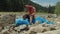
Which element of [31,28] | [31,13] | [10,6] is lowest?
[10,6]

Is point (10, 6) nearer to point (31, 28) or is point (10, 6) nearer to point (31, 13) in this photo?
point (31, 13)

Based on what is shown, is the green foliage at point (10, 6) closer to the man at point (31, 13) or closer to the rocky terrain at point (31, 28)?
the rocky terrain at point (31, 28)

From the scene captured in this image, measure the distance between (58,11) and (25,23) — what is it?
8521 mm

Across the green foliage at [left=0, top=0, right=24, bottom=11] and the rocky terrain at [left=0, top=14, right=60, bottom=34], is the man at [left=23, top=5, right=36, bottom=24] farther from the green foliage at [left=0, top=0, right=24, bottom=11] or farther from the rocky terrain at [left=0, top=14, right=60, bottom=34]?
the green foliage at [left=0, top=0, right=24, bottom=11]

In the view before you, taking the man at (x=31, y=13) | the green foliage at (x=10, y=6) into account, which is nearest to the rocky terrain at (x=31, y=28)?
the man at (x=31, y=13)

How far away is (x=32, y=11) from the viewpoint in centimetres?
682

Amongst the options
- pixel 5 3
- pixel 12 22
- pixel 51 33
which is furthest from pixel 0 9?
pixel 51 33

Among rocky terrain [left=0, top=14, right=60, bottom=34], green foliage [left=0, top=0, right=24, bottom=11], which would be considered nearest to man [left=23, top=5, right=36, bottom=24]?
rocky terrain [left=0, top=14, right=60, bottom=34]

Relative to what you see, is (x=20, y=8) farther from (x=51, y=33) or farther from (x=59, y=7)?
(x=51, y=33)

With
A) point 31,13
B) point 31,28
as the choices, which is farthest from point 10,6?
point 31,28

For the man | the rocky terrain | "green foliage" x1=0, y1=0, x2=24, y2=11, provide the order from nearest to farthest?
the rocky terrain, the man, "green foliage" x1=0, y1=0, x2=24, y2=11

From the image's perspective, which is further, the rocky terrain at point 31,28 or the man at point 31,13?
the man at point 31,13

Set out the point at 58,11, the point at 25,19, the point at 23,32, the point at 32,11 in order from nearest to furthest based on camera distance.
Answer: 1. the point at 23,32
2. the point at 32,11
3. the point at 25,19
4. the point at 58,11

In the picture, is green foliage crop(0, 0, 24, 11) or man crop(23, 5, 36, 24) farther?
green foliage crop(0, 0, 24, 11)
